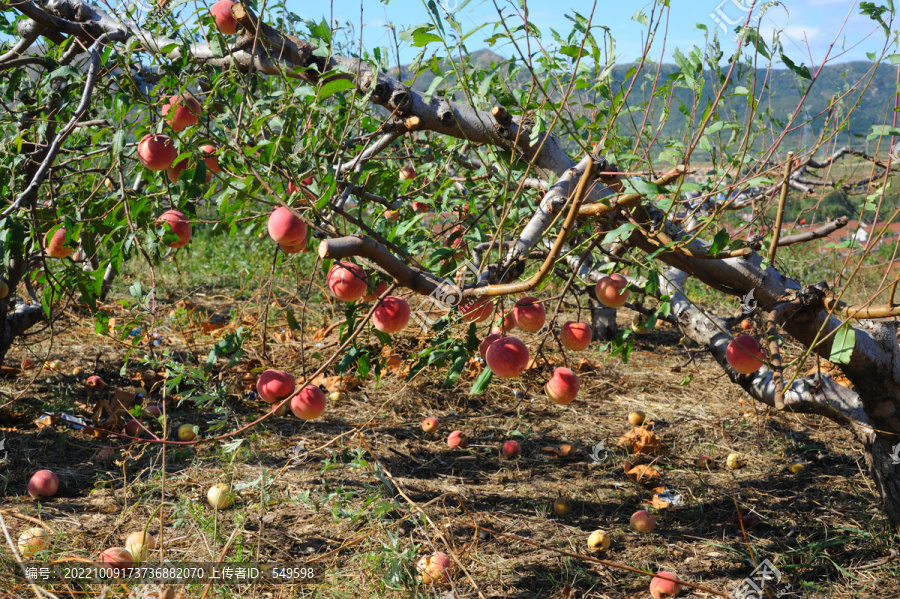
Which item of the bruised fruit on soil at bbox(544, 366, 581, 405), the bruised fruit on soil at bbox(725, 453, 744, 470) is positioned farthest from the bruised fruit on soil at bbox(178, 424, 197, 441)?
the bruised fruit on soil at bbox(725, 453, 744, 470)

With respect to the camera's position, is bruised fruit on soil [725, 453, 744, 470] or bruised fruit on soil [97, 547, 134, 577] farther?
bruised fruit on soil [725, 453, 744, 470]

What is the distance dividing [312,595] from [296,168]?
119 cm

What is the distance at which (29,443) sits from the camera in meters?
2.75

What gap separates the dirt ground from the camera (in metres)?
1.96

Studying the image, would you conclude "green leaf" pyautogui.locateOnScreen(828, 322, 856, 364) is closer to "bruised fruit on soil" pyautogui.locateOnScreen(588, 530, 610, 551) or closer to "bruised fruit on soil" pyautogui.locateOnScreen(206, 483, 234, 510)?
"bruised fruit on soil" pyautogui.locateOnScreen(588, 530, 610, 551)

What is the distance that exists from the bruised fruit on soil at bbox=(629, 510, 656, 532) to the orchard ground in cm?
3

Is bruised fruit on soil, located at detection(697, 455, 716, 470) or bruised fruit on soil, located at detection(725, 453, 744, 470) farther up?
bruised fruit on soil, located at detection(725, 453, 744, 470)

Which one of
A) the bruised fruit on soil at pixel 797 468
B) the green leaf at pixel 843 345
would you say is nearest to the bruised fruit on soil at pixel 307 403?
the green leaf at pixel 843 345

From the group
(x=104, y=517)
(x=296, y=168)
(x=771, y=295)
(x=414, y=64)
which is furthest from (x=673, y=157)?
(x=104, y=517)

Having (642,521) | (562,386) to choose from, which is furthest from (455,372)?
(642,521)

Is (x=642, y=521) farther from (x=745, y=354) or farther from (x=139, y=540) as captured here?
(x=139, y=540)

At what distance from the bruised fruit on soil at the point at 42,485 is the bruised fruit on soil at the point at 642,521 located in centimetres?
210

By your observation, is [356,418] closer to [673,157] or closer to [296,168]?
[296,168]

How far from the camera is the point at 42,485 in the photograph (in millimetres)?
2305
